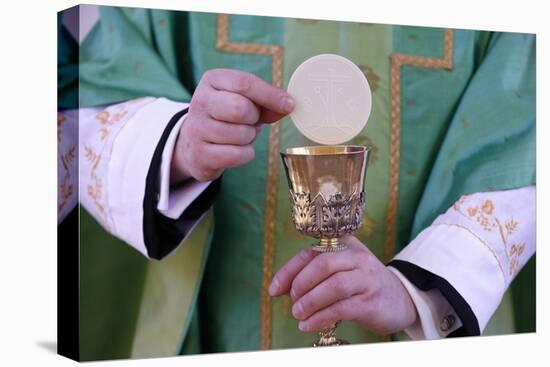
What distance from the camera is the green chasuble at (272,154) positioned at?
9.30ft

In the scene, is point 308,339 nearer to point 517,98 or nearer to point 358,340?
point 358,340

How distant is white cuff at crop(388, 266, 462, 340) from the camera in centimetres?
299

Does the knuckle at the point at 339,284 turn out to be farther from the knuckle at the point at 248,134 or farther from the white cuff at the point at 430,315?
the knuckle at the point at 248,134

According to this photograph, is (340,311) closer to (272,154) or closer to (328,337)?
(328,337)

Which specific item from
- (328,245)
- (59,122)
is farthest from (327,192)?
(59,122)

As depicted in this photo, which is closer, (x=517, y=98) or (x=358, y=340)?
(x=358, y=340)

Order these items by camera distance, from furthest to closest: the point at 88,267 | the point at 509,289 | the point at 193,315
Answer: the point at 509,289 < the point at 193,315 < the point at 88,267

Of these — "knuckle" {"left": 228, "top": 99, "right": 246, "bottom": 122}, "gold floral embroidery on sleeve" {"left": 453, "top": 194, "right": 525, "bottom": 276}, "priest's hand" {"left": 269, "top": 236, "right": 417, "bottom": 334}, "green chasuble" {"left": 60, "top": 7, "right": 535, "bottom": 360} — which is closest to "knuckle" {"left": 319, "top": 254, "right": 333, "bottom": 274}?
"priest's hand" {"left": 269, "top": 236, "right": 417, "bottom": 334}

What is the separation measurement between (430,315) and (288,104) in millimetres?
915

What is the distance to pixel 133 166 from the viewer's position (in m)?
2.78

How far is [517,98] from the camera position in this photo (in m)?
3.38

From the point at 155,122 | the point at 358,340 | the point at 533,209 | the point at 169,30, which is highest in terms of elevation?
the point at 169,30

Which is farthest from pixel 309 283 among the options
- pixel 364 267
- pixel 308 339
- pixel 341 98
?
pixel 341 98

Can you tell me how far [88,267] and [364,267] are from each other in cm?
91
